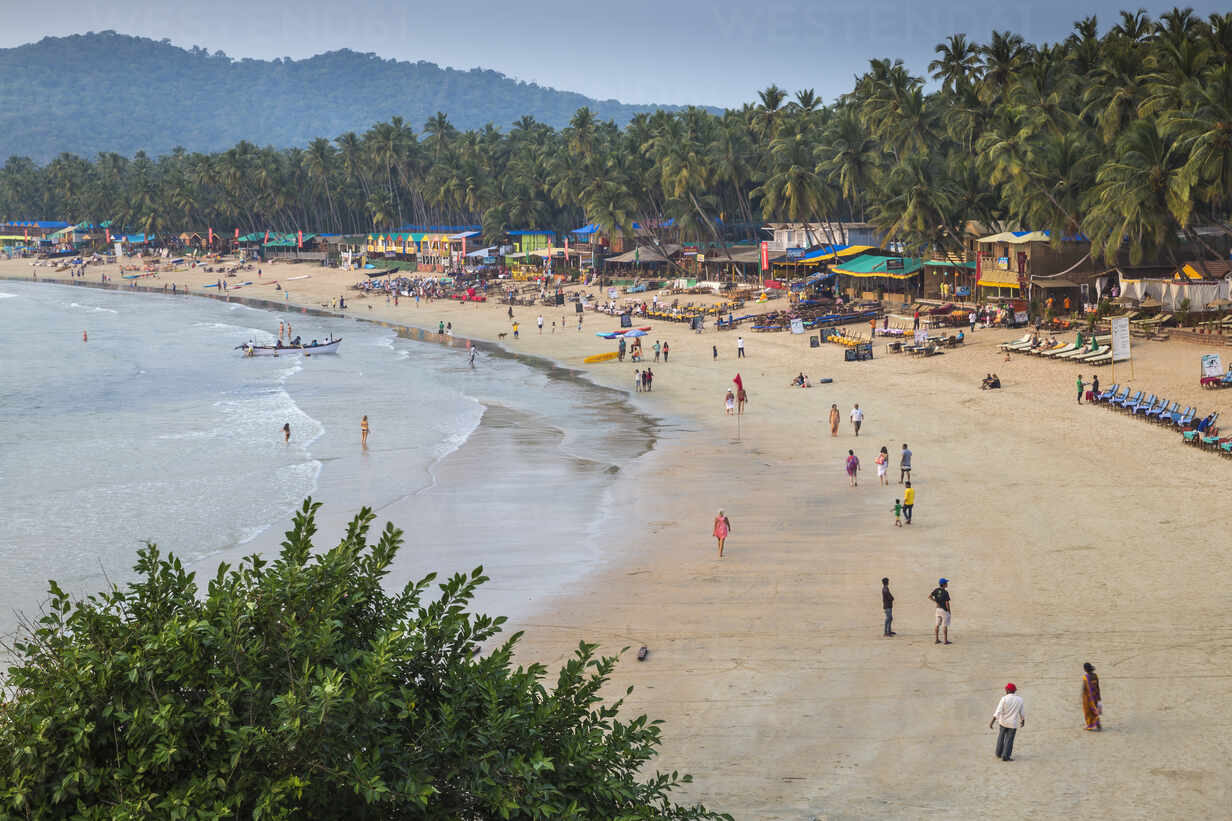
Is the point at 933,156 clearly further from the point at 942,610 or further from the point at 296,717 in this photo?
the point at 296,717

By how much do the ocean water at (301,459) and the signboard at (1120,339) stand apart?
16.1 m

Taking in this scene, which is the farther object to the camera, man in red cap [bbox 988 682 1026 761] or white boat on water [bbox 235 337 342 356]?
white boat on water [bbox 235 337 342 356]

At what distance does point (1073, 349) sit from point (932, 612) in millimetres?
26994

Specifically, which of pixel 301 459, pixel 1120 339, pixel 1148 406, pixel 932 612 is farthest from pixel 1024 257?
pixel 932 612

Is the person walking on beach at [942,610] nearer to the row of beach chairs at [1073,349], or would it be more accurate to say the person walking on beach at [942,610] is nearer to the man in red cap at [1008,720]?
the man in red cap at [1008,720]

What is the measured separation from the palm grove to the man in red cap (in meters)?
34.7

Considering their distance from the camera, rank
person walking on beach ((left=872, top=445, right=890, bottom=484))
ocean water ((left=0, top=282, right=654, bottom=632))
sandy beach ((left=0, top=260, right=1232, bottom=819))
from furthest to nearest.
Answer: person walking on beach ((left=872, top=445, right=890, bottom=484))
ocean water ((left=0, top=282, right=654, bottom=632))
sandy beach ((left=0, top=260, right=1232, bottom=819))

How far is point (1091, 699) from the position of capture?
45.0ft

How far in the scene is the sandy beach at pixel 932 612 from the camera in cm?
1298

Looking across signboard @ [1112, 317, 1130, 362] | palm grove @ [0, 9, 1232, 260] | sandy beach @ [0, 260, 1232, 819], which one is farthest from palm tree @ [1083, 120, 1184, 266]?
signboard @ [1112, 317, 1130, 362]

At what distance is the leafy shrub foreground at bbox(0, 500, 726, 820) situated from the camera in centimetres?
684

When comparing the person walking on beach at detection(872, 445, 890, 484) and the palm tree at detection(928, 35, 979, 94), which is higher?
the palm tree at detection(928, 35, 979, 94)

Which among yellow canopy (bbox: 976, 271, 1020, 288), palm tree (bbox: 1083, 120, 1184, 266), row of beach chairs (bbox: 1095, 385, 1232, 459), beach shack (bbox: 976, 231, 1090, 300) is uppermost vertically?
palm tree (bbox: 1083, 120, 1184, 266)

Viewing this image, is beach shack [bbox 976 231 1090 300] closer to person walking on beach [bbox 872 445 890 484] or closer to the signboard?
the signboard
